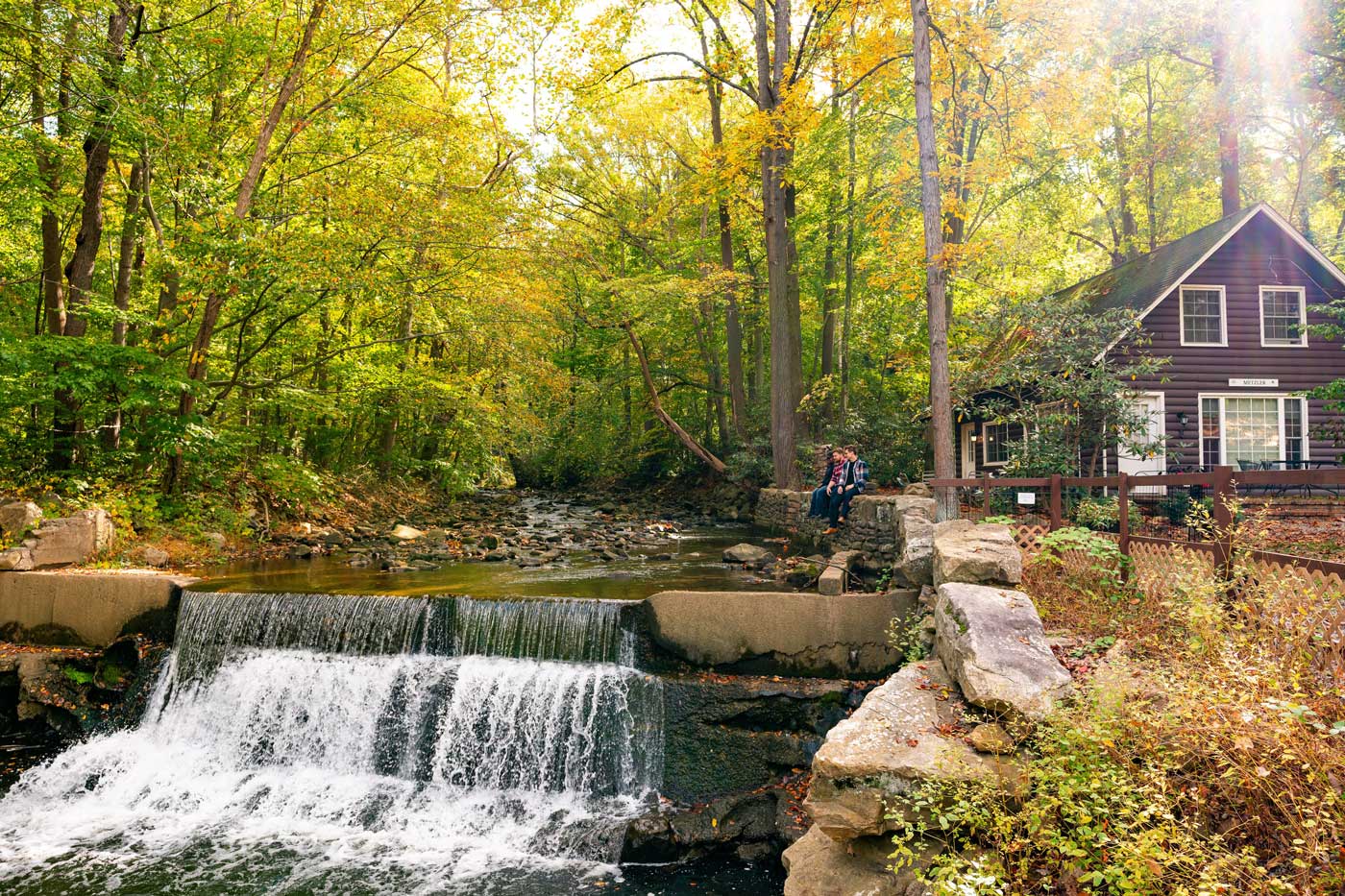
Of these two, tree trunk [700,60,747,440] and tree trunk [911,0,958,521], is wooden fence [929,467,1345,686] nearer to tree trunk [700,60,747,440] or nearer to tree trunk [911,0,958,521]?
tree trunk [911,0,958,521]

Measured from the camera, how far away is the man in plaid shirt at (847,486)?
12.8 metres

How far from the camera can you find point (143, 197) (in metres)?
12.4

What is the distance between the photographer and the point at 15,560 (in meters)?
9.41

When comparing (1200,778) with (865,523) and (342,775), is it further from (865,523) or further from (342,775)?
(865,523)

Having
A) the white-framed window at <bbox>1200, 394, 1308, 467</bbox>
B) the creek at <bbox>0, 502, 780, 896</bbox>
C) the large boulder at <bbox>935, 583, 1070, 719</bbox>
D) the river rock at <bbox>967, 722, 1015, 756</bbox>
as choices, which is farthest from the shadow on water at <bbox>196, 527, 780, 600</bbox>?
the white-framed window at <bbox>1200, 394, 1308, 467</bbox>

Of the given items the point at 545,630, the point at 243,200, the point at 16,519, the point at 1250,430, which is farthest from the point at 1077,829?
the point at 1250,430

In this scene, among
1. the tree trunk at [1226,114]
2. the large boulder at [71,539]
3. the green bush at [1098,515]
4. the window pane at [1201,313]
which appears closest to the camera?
the green bush at [1098,515]

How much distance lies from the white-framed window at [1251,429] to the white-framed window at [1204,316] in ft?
4.42

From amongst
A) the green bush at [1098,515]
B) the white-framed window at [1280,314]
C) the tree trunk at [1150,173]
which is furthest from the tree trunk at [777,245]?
the tree trunk at [1150,173]

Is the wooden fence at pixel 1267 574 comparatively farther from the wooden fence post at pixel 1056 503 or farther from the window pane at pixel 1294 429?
the window pane at pixel 1294 429

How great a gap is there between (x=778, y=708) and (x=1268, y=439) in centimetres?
1625

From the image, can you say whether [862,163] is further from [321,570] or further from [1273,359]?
[321,570]

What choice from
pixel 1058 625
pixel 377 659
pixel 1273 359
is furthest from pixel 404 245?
pixel 1273 359

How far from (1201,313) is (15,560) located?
22028 millimetres
